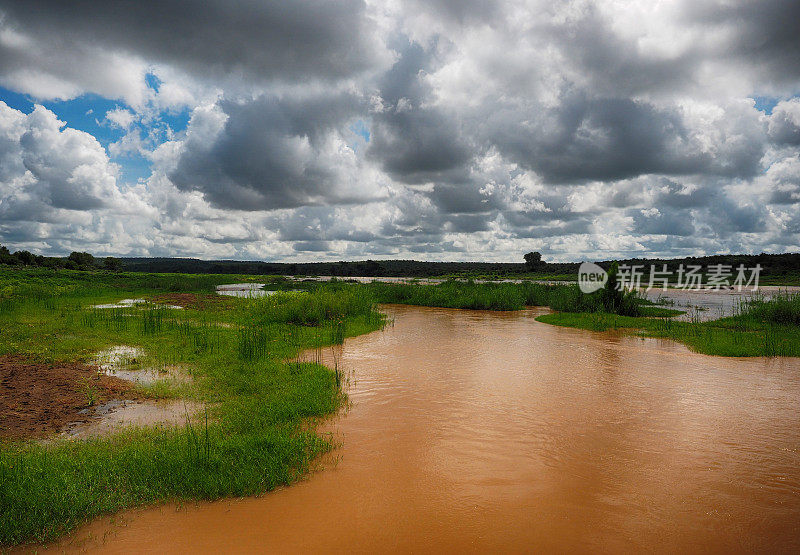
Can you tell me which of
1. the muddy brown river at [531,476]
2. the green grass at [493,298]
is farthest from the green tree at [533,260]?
the muddy brown river at [531,476]

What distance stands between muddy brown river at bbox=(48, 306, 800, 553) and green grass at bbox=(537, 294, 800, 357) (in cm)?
302

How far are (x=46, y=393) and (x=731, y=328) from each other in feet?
72.0

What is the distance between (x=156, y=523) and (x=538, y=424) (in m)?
5.58

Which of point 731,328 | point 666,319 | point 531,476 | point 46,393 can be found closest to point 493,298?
point 666,319

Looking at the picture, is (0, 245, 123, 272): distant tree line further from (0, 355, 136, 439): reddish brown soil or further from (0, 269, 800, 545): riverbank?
(0, 355, 136, 439): reddish brown soil

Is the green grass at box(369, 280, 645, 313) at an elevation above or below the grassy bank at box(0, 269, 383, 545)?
above

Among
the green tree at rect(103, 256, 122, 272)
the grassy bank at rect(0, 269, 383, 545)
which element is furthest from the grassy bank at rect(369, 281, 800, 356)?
the green tree at rect(103, 256, 122, 272)

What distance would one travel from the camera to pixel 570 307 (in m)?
23.7

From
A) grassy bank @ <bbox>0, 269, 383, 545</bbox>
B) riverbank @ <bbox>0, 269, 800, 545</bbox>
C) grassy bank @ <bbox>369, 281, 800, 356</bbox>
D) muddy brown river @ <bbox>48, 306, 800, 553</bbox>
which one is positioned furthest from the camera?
grassy bank @ <bbox>369, 281, 800, 356</bbox>

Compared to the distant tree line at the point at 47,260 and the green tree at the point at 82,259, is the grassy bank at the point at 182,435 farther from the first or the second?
the green tree at the point at 82,259

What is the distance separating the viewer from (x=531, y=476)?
18.4 feet

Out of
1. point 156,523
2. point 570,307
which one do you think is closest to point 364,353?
point 156,523

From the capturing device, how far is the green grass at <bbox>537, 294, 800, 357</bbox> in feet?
44.7

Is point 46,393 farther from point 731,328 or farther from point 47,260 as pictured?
point 47,260
